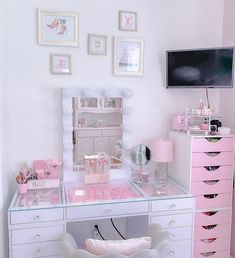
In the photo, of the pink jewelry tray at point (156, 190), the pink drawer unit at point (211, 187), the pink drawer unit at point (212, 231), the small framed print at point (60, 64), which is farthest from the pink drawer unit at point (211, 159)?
the small framed print at point (60, 64)

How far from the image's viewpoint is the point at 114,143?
2211 millimetres

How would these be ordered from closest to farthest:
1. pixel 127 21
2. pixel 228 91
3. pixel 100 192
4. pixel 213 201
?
pixel 100 192
pixel 213 201
pixel 127 21
pixel 228 91

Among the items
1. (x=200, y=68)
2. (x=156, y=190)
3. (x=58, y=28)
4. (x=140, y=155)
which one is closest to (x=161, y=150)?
(x=140, y=155)

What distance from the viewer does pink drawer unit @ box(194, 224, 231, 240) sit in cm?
207

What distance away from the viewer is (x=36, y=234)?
1.68 m

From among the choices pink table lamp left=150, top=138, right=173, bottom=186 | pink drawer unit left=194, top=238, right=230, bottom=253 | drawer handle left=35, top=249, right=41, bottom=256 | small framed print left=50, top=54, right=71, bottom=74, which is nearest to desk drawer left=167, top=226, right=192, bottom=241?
pink drawer unit left=194, top=238, right=230, bottom=253

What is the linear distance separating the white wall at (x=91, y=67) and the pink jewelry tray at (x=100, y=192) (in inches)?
13.6

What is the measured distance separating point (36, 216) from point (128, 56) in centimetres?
133

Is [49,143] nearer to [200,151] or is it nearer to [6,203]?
[6,203]

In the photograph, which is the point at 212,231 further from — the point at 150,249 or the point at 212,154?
the point at 150,249

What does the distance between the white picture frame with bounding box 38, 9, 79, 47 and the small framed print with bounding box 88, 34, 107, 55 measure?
10cm

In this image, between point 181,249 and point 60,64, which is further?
point 60,64

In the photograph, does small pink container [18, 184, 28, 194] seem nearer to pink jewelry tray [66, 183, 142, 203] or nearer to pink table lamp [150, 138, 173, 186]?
pink jewelry tray [66, 183, 142, 203]

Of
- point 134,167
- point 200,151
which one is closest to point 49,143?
point 134,167
